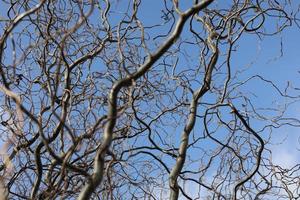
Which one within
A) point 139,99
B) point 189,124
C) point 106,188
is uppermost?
point 139,99

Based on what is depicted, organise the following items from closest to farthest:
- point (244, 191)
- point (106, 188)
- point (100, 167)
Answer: point (100, 167)
point (106, 188)
point (244, 191)

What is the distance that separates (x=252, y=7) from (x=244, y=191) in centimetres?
145

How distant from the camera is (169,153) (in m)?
4.11

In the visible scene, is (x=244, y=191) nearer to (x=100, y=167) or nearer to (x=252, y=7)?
(x=252, y=7)

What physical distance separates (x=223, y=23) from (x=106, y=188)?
152cm

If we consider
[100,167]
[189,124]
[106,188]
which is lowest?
[100,167]

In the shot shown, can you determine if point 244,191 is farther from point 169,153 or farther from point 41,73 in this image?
point 41,73

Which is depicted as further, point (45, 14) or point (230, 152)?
point (230, 152)

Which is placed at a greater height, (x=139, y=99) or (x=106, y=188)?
(x=139, y=99)

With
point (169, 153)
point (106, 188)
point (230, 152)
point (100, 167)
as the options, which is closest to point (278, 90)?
point (230, 152)

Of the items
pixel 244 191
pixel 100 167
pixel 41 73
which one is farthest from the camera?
pixel 244 191

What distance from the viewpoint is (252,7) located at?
4.18 metres

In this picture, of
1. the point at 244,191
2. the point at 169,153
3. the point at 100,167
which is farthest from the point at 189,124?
the point at 100,167

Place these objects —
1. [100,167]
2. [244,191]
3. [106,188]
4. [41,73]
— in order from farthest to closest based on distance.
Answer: [244,191] < [41,73] < [106,188] < [100,167]
